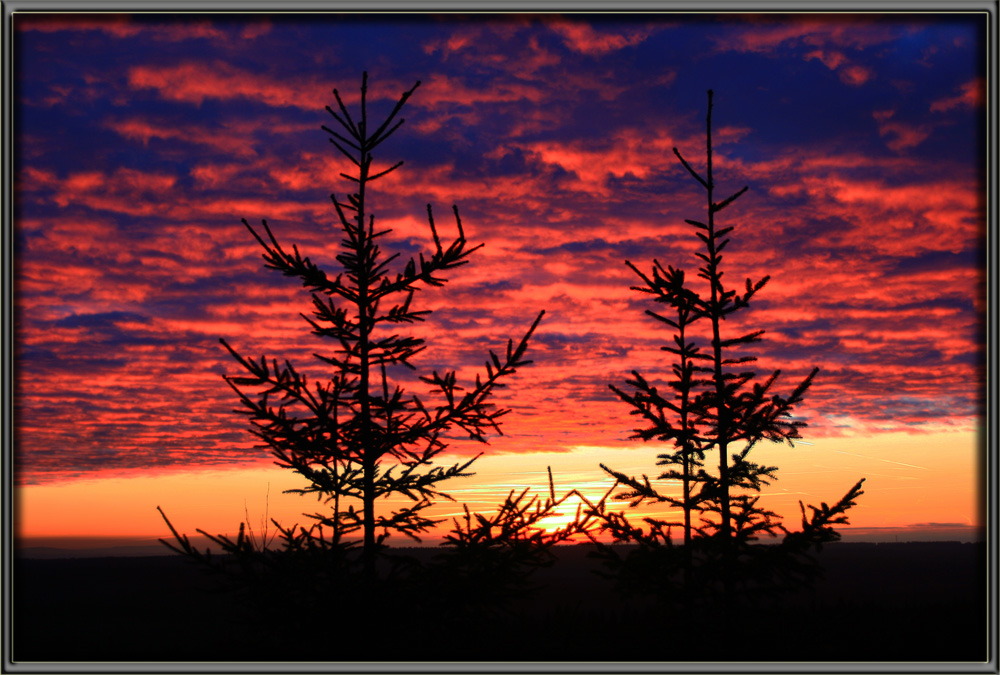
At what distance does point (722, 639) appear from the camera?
896 cm

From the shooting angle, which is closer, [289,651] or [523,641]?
[289,651]

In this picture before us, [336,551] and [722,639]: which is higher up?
[336,551]

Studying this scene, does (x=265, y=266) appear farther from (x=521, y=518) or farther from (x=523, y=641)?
(x=523, y=641)

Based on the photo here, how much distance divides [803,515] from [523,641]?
487 centimetres

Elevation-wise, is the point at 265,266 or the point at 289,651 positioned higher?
the point at 265,266

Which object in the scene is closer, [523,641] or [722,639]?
[722,639]

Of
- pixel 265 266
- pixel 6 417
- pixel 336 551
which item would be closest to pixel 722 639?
pixel 336 551

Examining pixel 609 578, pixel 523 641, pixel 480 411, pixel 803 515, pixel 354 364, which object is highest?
pixel 354 364

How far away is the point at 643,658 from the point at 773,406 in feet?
13.1

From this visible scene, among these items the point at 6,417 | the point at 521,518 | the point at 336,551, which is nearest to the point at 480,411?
the point at 521,518

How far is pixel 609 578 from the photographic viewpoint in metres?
8.91

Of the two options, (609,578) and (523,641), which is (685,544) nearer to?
(609,578)
